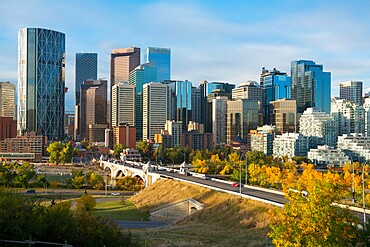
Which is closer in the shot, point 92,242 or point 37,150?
point 92,242

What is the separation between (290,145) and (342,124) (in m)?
48.7

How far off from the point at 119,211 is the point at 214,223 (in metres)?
21.7

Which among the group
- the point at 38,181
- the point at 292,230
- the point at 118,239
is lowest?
the point at 38,181

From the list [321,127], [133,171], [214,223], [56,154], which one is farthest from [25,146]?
[214,223]

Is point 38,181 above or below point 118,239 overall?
below

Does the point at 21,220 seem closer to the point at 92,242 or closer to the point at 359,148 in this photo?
the point at 92,242

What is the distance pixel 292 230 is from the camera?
23.7m

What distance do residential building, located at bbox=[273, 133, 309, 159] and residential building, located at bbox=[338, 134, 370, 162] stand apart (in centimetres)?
1371

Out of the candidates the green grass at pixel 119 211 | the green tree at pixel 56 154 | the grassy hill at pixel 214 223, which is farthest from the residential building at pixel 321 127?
the grassy hill at pixel 214 223

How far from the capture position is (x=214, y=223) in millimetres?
50000

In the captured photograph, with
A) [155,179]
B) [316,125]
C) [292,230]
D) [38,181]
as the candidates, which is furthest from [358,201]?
[316,125]

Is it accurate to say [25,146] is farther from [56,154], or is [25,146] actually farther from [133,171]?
[133,171]

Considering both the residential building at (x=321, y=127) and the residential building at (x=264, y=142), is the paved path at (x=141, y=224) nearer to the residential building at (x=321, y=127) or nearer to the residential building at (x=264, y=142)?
the residential building at (x=264, y=142)

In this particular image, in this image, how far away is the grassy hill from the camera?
123 feet
